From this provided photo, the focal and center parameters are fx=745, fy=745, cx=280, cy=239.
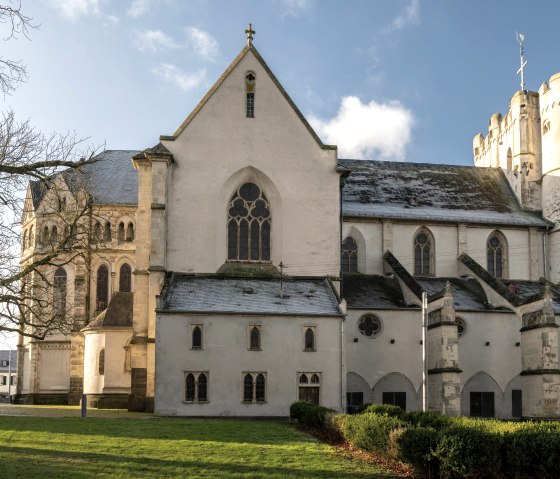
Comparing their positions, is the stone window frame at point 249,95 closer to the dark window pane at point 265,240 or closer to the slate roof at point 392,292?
the dark window pane at point 265,240

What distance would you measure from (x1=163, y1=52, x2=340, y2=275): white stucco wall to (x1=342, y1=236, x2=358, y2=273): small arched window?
20.0 ft

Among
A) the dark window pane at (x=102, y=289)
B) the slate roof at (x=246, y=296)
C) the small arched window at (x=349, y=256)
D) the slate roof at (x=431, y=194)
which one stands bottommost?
the slate roof at (x=246, y=296)

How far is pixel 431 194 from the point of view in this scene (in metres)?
53.8

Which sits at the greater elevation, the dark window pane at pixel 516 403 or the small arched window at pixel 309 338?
the small arched window at pixel 309 338

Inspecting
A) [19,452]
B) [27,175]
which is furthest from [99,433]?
[27,175]

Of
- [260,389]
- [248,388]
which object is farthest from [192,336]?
[260,389]

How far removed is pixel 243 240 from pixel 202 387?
964 cm

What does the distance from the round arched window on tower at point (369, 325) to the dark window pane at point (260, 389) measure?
8.43m

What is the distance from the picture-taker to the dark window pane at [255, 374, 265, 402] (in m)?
37.8

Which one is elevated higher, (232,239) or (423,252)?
(423,252)

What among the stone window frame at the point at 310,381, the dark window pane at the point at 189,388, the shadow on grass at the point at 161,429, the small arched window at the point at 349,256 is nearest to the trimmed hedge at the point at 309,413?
the shadow on grass at the point at 161,429

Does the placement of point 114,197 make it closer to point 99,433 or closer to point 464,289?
point 464,289

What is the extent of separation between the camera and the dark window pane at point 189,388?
37.2 metres

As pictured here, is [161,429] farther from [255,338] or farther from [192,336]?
[255,338]
